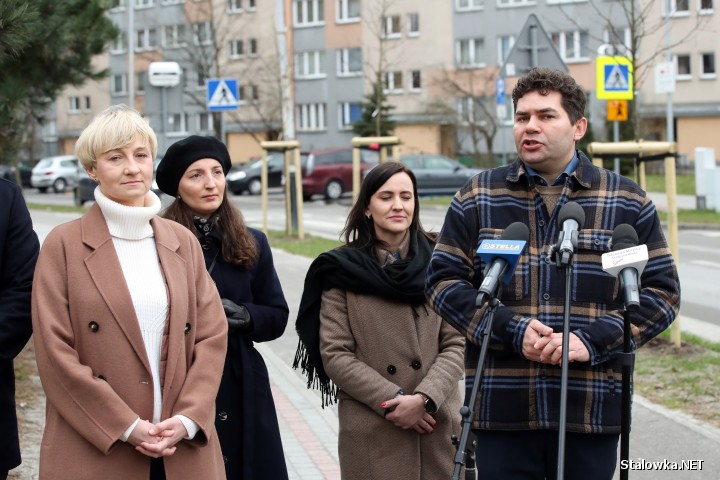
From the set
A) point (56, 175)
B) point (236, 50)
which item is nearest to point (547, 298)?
point (56, 175)

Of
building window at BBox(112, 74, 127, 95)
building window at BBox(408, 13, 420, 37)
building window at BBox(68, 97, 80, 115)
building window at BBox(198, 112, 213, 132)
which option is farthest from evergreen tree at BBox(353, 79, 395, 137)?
building window at BBox(68, 97, 80, 115)

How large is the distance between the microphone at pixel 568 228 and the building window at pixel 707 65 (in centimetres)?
6074

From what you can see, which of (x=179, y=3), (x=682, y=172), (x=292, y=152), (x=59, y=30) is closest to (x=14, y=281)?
(x=59, y=30)

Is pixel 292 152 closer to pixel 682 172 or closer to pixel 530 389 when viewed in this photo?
pixel 530 389

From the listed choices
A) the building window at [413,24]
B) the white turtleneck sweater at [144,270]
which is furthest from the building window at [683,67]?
the white turtleneck sweater at [144,270]

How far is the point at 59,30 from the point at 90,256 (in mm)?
5425

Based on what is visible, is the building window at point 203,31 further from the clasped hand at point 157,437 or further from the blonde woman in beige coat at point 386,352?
the clasped hand at point 157,437

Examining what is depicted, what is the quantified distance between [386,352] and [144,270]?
1243mm

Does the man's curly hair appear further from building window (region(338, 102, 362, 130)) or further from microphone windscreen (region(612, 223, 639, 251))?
building window (region(338, 102, 362, 130))

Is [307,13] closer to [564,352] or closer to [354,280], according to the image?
[354,280]

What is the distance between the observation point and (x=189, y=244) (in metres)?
4.52

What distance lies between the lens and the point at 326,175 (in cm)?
4366

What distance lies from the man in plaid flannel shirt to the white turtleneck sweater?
100cm

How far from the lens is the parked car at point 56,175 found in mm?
59094
